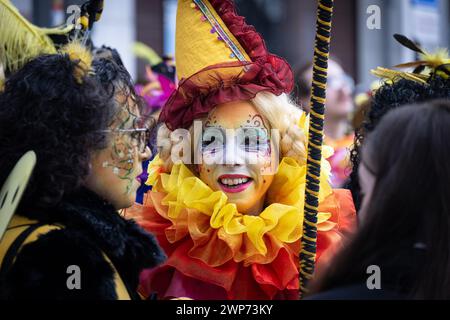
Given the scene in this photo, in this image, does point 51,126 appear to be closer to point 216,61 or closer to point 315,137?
point 315,137

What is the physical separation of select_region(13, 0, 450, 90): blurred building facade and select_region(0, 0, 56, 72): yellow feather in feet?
20.8

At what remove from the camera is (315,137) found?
2.69 m

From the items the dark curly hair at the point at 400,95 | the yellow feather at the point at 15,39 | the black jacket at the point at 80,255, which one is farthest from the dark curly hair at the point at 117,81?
the dark curly hair at the point at 400,95

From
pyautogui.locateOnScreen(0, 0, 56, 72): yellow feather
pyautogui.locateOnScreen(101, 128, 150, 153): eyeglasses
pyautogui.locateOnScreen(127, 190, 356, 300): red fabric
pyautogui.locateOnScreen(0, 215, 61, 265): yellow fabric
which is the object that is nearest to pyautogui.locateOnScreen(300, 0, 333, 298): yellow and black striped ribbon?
pyautogui.locateOnScreen(127, 190, 356, 300): red fabric

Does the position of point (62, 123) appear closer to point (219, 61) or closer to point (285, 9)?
point (219, 61)

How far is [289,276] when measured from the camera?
3.01 meters

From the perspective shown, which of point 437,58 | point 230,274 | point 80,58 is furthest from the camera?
point 437,58

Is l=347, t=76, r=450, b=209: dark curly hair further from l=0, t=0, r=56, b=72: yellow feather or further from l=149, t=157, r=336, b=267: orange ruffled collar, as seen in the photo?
l=0, t=0, r=56, b=72: yellow feather

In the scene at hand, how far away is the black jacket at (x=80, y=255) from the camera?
2.03m

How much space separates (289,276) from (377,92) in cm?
88

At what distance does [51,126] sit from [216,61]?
3.60 ft

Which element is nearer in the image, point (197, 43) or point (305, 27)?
point (197, 43)

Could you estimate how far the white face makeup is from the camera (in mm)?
3152

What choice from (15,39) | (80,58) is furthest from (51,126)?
(15,39)
